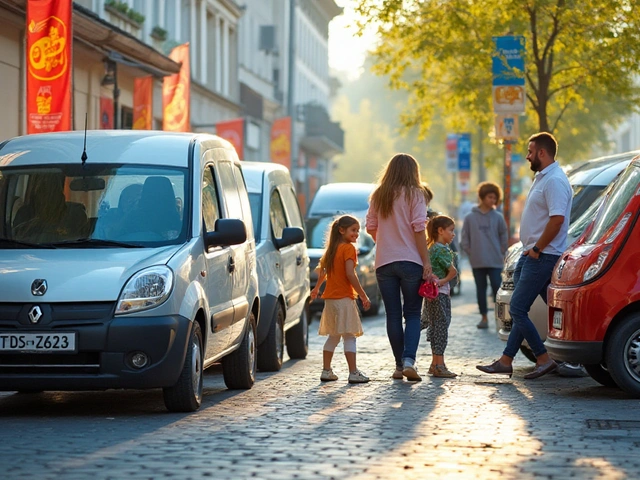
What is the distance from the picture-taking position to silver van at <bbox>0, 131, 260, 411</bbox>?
29.6 ft

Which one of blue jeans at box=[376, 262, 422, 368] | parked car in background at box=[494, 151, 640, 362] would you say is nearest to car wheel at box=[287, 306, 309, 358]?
parked car in background at box=[494, 151, 640, 362]

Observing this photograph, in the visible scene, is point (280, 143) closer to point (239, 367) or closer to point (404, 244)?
point (404, 244)

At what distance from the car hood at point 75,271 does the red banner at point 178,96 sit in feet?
66.3

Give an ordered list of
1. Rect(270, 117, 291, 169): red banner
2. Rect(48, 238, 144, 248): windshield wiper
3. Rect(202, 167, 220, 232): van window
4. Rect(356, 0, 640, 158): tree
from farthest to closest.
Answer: Rect(270, 117, 291, 169): red banner < Rect(356, 0, 640, 158): tree < Rect(202, 167, 220, 232): van window < Rect(48, 238, 144, 248): windshield wiper

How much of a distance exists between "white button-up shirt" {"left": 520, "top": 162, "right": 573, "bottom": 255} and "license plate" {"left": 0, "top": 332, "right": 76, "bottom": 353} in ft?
13.6

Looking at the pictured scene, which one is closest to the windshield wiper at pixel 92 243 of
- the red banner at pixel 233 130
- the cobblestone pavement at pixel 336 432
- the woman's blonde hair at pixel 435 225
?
the cobblestone pavement at pixel 336 432

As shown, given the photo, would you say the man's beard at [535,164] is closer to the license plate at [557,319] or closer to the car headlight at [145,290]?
the license plate at [557,319]

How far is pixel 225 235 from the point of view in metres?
9.98

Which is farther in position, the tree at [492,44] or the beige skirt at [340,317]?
the tree at [492,44]

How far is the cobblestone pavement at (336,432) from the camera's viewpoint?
7172 mm

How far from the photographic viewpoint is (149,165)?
406 inches

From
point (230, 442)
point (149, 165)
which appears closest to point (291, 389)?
point (149, 165)

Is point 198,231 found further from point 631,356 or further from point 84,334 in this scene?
point 631,356

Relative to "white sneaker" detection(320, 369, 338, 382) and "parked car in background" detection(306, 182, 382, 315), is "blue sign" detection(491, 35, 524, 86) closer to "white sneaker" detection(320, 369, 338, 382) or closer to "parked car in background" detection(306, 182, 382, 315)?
"parked car in background" detection(306, 182, 382, 315)
